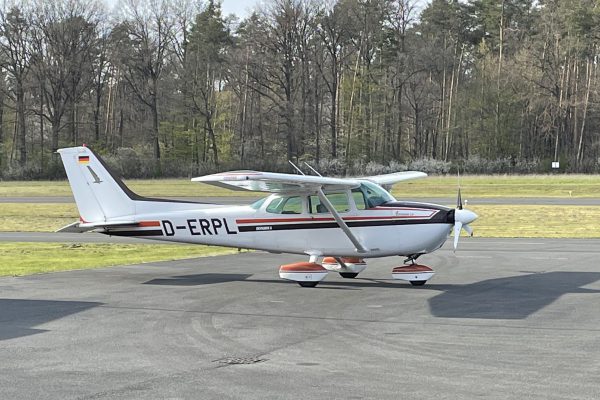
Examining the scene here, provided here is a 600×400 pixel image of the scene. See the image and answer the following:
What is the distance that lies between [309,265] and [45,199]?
39.9 metres

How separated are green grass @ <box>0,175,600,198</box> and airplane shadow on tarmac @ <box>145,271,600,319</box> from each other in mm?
34262

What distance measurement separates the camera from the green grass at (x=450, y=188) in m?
52.8

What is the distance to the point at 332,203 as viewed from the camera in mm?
16531

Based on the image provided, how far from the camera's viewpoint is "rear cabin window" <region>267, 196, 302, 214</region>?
54.7ft

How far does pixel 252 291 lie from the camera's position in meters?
15.3

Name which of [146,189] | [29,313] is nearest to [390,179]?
[29,313]

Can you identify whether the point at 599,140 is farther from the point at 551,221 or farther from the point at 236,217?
the point at 236,217

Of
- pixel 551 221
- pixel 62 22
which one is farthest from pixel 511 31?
pixel 551 221

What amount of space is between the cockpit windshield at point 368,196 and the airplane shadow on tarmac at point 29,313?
5.66m

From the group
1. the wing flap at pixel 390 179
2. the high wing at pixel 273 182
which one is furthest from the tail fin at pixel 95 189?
the wing flap at pixel 390 179

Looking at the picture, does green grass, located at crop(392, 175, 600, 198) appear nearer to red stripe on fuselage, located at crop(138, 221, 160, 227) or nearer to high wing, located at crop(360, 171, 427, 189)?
high wing, located at crop(360, 171, 427, 189)

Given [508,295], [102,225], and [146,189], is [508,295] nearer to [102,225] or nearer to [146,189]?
[102,225]

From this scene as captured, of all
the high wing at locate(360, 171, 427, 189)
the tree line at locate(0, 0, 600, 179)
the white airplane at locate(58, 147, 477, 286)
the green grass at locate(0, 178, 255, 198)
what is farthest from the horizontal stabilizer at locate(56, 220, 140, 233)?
the tree line at locate(0, 0, 600, 179)

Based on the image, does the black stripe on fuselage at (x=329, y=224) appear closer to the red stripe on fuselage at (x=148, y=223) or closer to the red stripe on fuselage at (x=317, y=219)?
the red stripe on fuselage at (x=317, y=219)
